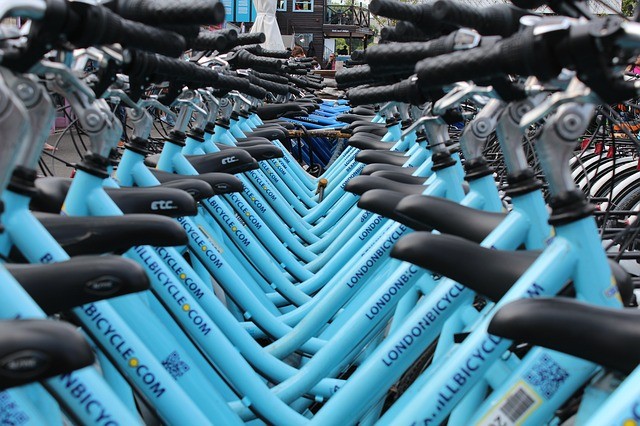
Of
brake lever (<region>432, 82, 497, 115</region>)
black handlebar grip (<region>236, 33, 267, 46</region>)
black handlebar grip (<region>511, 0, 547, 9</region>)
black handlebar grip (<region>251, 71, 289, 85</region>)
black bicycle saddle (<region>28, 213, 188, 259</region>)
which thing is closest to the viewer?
black handlebar grip (<region>511, 0, 547, 9</region>)

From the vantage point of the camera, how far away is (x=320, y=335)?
343cm

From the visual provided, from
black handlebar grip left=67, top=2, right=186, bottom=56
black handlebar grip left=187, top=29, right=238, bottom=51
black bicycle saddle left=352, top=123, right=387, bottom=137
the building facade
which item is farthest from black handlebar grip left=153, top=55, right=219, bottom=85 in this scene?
the building facade

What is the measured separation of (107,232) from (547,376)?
0.99 meters

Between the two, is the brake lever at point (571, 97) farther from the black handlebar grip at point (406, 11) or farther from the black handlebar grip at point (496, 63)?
the black handlebar grip at point (406, 11)

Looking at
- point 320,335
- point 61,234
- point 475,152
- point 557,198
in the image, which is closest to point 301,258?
point 320,335

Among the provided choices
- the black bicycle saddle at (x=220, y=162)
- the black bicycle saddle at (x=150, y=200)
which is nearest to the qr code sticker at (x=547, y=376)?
the black bicycle saddle at (x=150, y=200)

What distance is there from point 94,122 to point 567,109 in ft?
3.67

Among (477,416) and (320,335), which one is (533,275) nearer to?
(477,416)

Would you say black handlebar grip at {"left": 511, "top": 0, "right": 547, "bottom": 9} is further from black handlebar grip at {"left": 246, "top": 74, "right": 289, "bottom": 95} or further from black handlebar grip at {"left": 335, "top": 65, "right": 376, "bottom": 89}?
black handlebar grip at {"left": 246, "top": 74, "right": 289, "bottom": 95}

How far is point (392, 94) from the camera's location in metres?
2.82

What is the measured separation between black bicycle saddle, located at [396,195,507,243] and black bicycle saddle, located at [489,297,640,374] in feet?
2.26

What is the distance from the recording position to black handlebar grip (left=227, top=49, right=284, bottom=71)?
425cm

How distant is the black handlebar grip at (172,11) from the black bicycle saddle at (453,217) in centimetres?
81

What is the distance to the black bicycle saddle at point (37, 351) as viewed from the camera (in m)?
1.15
